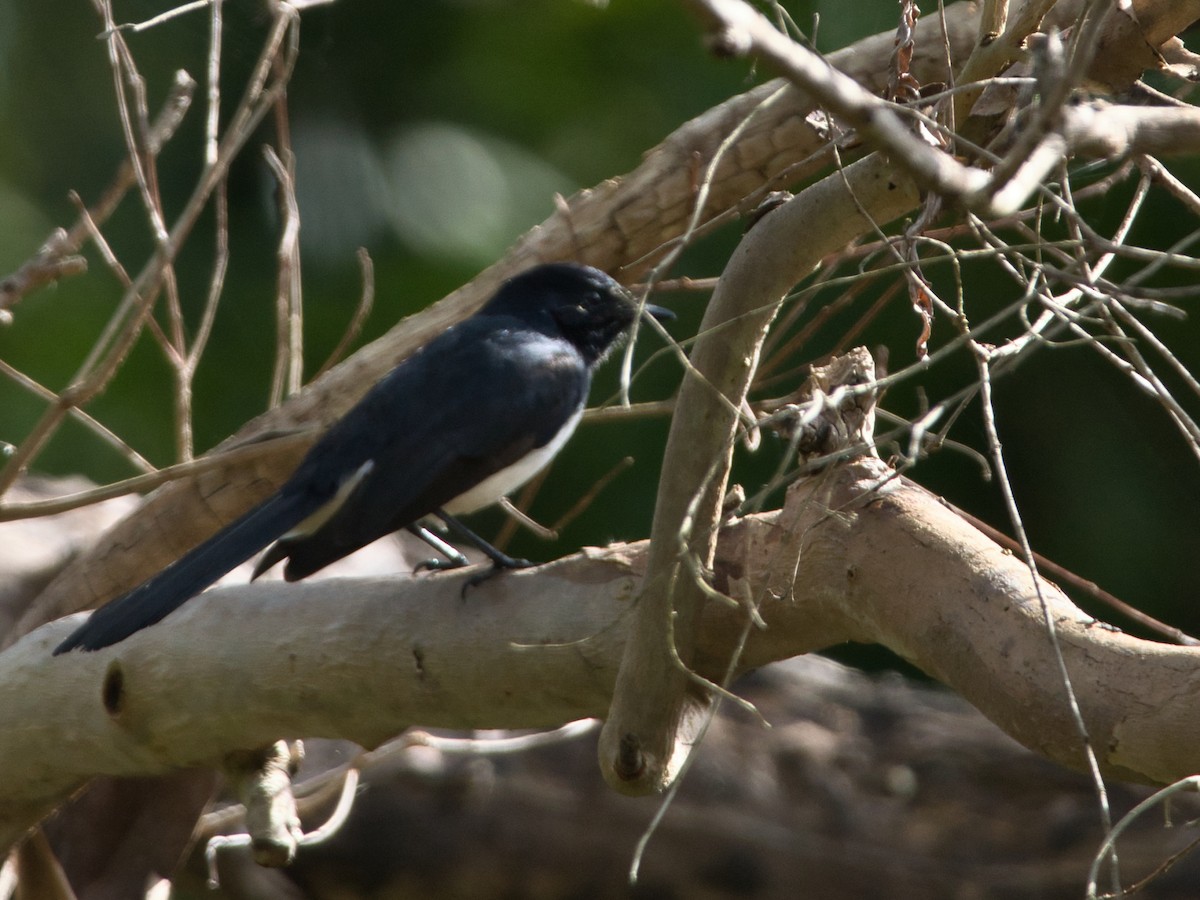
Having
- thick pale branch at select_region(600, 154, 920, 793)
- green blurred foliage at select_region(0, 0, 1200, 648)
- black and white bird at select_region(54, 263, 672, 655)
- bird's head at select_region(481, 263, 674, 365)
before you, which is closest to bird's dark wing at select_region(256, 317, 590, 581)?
black and white bird at select_region(54, 263, 672, 655)

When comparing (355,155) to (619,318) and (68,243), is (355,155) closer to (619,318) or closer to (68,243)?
(619,318)

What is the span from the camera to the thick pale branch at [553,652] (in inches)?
81.3

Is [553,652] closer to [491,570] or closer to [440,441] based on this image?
[491,570]

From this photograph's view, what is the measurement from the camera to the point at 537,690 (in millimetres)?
2691

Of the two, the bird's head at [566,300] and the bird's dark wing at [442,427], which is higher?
the bird's head at [566,300]

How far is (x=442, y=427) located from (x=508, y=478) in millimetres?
233

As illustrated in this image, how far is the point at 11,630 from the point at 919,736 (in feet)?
10.3

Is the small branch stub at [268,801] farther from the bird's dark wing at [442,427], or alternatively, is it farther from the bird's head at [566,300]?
the bird's head at [566,300]

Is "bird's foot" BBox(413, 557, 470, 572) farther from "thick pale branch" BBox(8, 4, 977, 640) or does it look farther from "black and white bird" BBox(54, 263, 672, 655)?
"thick pale branch" BBox(8, 4, 977, 640)

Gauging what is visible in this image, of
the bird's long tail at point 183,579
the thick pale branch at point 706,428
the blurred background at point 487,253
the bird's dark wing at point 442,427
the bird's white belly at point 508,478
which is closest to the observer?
the thick pale branch at point 706,428

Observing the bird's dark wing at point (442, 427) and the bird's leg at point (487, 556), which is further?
the bird's dark wing at point (442, 427)

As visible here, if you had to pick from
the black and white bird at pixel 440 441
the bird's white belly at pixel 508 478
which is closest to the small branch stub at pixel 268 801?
the black and white bird at pixel 440 441

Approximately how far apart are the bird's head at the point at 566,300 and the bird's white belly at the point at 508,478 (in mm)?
359

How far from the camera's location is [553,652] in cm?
263
